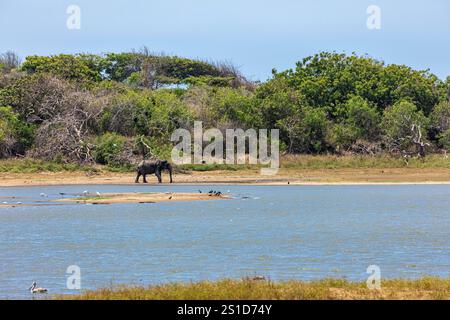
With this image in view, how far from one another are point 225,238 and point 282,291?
1156cm

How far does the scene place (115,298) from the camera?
13938 millimetres

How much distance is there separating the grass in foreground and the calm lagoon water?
100 inches

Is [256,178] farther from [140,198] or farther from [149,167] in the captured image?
[140,198]

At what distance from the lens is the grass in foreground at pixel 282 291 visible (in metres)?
13.9

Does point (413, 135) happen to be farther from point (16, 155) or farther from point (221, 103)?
point (16, 155)

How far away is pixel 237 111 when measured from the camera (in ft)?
190

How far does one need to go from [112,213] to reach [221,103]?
85.4 feet

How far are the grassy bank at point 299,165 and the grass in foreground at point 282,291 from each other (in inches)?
1333

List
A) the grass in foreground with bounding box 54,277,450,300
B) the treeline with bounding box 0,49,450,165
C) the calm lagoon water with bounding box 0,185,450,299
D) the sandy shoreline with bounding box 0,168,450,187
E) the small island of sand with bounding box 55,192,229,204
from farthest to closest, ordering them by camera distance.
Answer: the treeline with bounding box 0,49,450,165 → the sandy shoreline with bounding box 0,168,450,187 → the small island of sand with bounding box 55,192,229,204 → the calm lagoon water with bounding box 0,185,450,299 → the grass in foreground with bounding box 54,277,450,300

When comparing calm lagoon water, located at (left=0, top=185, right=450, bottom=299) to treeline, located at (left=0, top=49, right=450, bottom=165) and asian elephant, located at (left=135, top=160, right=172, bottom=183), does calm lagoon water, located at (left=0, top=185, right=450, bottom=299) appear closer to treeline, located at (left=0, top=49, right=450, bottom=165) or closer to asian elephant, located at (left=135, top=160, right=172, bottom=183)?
asian elephant, located at (left=135, top=160, right=172, bottom=183)

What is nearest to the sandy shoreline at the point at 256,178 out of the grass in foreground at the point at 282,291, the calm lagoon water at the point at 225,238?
the calm lagoon water at the point at 225,238

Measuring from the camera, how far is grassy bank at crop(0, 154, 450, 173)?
159ft

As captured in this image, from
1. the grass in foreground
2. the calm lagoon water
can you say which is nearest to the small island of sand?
the calm lagoon water

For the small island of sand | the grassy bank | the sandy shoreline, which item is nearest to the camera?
the small island of sand
